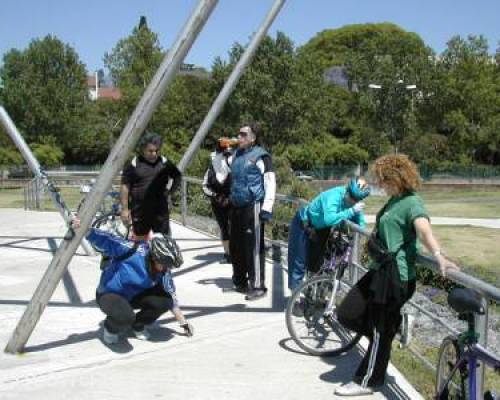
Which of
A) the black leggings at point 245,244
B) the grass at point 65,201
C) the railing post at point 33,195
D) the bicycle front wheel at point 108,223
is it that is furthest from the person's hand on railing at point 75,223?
the grass at point 65,201

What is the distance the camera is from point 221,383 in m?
4.75

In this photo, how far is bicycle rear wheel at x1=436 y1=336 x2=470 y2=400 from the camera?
3690 mm

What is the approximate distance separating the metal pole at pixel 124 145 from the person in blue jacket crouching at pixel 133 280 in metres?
0.39

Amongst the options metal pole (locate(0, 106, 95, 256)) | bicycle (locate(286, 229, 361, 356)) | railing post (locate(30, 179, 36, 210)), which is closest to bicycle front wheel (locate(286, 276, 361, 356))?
bicycle (locate(286, 229, 361, 356))

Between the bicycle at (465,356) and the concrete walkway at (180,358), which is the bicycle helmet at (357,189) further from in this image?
the bicycle at (465,356)

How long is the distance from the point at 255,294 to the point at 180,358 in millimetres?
1946

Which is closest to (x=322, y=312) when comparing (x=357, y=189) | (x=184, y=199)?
(x=357, y=189)

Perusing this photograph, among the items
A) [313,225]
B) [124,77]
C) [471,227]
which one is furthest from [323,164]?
[313,225]

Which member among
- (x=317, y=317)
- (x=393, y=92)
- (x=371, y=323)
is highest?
(x=393, y=92)

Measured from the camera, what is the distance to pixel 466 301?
3539 mm

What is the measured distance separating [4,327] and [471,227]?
15582 mm

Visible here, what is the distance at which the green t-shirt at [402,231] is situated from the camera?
421 cm

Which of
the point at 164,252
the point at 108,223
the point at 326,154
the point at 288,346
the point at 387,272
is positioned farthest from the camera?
the point at 326,154

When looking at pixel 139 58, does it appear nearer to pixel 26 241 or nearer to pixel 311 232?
pixel 26 241
